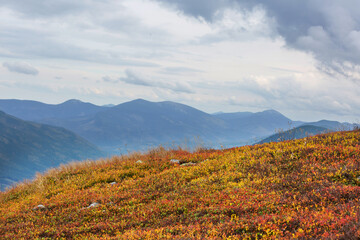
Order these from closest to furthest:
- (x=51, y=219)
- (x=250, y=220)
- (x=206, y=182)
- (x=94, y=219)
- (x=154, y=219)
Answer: (x=250, y=220) → (x=154, y=219) → (x=94, y=219) → (x=51, y=219) → (x=206, y=182)

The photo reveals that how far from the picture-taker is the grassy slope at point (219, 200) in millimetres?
7211

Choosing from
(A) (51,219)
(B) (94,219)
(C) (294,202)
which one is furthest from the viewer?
(A) (51,219)

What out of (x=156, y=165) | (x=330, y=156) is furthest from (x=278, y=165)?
(x=156, y=165)

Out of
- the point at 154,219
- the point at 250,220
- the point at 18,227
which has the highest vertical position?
the point at 250,220

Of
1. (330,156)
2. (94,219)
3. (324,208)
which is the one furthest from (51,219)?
(330,156)

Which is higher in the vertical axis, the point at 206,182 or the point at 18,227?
the point at 206,182

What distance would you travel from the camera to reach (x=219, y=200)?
10.3 m

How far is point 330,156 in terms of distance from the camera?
42.9 ft

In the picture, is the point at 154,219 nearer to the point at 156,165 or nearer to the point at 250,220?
the point at 250,220

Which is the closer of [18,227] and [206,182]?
[18,227]

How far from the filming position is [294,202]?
28.8 ft

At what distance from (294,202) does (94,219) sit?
6931 mm

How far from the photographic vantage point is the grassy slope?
7211 mm

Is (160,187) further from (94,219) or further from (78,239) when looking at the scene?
(78,239)
